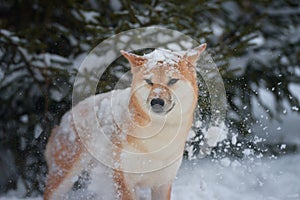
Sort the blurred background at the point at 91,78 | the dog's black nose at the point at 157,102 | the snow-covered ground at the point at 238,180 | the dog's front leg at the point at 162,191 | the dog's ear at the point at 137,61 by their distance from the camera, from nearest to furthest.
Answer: the dog's black nose at the point at 157,102, the dog's ear at the point at 137,61, the dog's front leg at the point at 162,191, the snow-covered ground at the point at 238,180, the blurred background at the point at 91,78

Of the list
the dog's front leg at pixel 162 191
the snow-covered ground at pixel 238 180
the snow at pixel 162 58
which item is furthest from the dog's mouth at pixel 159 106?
the snow-covered ground at pixel 238 180

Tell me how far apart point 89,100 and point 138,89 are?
1.96 feet

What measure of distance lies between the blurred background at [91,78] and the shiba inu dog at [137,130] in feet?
2.78

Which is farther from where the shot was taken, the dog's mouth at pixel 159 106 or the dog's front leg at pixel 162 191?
the dog's front leg at pixel 162 191

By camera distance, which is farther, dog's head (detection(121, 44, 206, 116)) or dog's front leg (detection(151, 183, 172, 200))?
dog's front leg (detection(151, 183, 172, 200))

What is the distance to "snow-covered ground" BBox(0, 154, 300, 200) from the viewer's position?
310cm

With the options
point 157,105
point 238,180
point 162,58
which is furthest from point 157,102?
point 238,180

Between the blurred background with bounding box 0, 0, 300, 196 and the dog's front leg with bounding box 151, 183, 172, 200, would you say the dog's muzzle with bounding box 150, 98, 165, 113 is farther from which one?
the blurred background with bounding box 0, 0, 300, 196

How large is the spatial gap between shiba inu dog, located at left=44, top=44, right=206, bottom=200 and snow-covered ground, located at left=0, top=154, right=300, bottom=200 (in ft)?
2.23

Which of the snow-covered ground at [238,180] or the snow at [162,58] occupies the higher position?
the snow at [162,58]

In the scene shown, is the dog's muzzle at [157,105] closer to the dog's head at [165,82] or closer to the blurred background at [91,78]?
the dog's head at [165,82]

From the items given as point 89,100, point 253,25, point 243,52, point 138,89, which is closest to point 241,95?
point 243,52

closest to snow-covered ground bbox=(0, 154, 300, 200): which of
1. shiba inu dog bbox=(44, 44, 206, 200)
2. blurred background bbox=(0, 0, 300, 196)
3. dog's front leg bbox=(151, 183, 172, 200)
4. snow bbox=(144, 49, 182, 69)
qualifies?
blurred background bbox=(0, 0, 300, 196)

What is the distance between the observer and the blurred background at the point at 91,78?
3582 millimetres
